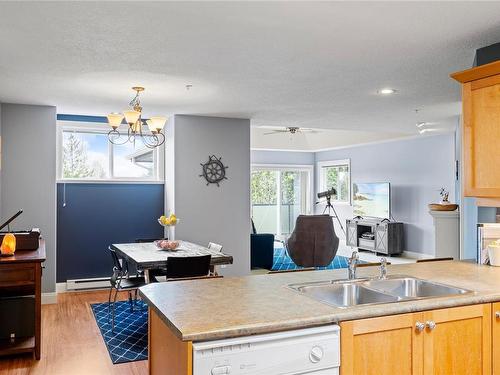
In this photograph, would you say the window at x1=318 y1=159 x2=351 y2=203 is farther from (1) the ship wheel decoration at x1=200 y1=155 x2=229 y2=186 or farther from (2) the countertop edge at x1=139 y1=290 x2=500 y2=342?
(2) the countertop edge at x1=139 y1=290 x2=500 y2=342

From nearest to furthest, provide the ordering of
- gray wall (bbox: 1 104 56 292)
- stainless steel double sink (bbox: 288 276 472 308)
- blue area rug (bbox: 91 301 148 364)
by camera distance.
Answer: stainless steel double sink (bbox: 288 276 472 308)
blue area rug (bbox: 91 301 148 364)
gray wall (bbox: 1 104 56 292)

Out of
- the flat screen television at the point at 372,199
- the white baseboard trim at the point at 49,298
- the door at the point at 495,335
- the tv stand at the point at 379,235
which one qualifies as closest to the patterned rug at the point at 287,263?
the tv stand at the point at 379,235

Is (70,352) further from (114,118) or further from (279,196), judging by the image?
(279,196)

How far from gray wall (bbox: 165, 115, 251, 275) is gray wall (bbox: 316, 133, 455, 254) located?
3.81 meters

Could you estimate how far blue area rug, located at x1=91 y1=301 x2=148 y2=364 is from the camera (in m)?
3.88

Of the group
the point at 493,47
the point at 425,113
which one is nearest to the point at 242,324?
the point at 493,47

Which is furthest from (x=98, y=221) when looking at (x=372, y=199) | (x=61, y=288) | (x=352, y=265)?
(x=372, y=199)

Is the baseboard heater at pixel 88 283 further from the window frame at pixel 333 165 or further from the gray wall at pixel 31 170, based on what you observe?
the window frame at pixel 333 165

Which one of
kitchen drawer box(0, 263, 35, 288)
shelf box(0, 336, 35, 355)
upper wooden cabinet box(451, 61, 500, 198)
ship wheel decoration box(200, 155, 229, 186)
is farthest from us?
ship wheel decoration box(200, 155, 229, 186)

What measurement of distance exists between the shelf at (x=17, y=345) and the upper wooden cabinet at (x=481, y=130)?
3484 mm

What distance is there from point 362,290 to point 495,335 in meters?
0.66

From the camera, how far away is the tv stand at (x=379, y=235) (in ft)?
28.9

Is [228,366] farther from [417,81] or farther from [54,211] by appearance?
[54,211]

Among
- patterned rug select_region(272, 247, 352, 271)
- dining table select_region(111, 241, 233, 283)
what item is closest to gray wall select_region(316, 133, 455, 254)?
patterned rug select_region(272, 247, 352, 271)
